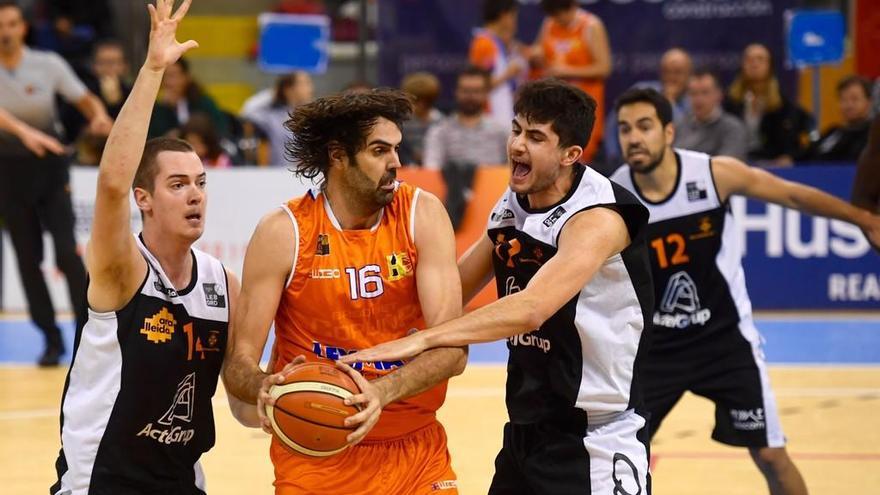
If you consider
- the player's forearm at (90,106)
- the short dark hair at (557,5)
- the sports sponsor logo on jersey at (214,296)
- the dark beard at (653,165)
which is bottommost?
the sports sponsor logo on jersey at (214,296)

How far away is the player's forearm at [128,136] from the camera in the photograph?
420 cm

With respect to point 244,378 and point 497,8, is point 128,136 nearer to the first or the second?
point 244,378

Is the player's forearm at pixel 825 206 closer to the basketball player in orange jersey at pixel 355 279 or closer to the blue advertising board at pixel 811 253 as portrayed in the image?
the basketball player in orange jersey at pixel 355 279

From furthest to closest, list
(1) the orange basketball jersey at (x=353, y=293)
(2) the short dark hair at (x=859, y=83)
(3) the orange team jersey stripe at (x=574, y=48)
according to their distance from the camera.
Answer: (3) the orange team jersey stripe at (x=574, y=48)
(2) the short dark hair at (x=859, y=83)
(1) the orange basketball jersey at (x=353, y=293)

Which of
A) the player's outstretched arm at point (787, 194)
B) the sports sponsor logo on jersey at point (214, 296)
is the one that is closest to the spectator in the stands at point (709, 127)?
the player's outstretched arm at point (787, 194)

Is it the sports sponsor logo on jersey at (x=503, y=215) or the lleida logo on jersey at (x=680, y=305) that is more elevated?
the sports sponsor logo on jersey at (x=503, y=215)

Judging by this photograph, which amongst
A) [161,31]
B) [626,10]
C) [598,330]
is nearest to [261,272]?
[161,31]

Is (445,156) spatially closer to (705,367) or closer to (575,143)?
(705,367)

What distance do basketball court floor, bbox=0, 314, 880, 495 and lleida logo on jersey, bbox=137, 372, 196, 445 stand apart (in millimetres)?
2207

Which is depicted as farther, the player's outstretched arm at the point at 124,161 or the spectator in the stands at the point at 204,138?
the spectator in the stands at the point at 204,138

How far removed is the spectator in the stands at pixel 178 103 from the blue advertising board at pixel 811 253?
532 cm

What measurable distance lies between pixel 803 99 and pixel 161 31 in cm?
1248

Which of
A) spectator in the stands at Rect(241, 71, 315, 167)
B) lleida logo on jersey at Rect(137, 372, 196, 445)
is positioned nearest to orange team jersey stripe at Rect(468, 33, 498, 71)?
spectator in the stands at Rect(241, 71, 315, 167)

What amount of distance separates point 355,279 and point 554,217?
2.46ft
